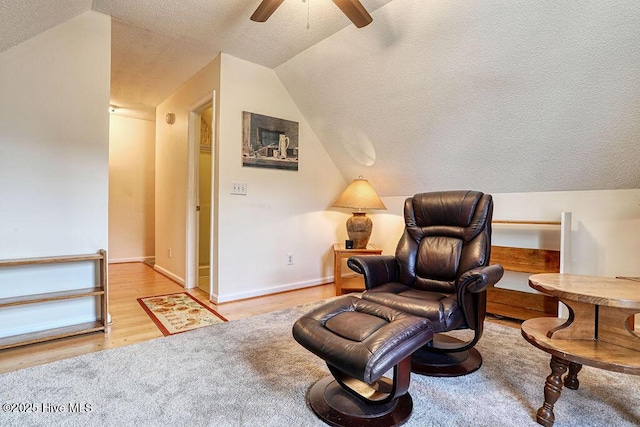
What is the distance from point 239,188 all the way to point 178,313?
1297 millimetres

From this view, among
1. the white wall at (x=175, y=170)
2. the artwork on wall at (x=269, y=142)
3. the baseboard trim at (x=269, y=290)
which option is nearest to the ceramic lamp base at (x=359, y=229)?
the baseboard trim at (x=269, y=290)

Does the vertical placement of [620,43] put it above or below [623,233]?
above

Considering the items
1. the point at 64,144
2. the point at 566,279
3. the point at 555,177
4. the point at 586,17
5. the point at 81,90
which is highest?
the point at 586,17

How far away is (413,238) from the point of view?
2406 millimetres

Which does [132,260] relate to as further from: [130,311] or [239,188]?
[239,188]

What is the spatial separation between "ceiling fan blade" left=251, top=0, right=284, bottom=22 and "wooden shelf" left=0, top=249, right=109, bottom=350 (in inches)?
82.0

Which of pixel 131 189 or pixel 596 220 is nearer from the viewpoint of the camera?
pixel 596 220

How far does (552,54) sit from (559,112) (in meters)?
0.43

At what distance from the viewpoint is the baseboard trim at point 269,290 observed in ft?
10.3

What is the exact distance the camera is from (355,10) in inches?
74.5

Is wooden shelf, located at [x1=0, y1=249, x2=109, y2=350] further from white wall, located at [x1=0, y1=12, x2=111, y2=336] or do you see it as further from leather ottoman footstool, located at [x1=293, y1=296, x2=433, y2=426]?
leather ottoman footstool, located at [x1=293, y1=296, x2=433, y2=426]

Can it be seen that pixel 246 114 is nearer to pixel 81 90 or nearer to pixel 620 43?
pixel 81 90

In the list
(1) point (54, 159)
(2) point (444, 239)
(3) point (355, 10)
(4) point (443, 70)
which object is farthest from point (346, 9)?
(1) point (54, 159)

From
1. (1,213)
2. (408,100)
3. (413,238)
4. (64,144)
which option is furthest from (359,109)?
(1,213)
